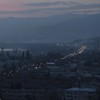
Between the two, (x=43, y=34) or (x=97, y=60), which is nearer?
(x=97, y=60)

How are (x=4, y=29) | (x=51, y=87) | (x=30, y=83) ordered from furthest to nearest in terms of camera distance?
1. (x=4, y=29)
2. (x=30, y=83)
3. (x=51, y=87)

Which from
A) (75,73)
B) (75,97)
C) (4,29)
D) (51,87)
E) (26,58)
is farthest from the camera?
(4,29)

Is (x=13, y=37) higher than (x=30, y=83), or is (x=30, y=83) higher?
(x=30, y=83)

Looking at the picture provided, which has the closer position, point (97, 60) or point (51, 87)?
point (51, 87)

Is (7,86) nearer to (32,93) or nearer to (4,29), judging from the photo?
(32,93)

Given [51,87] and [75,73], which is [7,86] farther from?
[75,73]

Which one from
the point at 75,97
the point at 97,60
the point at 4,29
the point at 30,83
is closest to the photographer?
the point at 75,97

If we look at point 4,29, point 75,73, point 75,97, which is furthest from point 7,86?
point 4,29

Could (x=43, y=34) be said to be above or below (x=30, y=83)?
below

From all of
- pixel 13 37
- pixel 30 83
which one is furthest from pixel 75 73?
pixel 13 37
